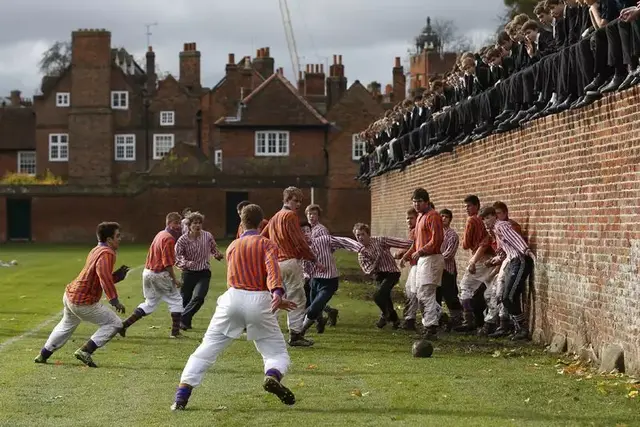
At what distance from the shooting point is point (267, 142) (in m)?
65.0

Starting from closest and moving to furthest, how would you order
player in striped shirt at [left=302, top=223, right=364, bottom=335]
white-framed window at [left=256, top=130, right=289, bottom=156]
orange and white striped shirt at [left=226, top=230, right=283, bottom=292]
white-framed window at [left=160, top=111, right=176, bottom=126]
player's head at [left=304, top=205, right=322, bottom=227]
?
1. orange and white striped shirt at [left=226, top=230, right=283, bottom=292]
2. player in striped shirt at [left=302, top=223, right=364, bottom=335]
3. player's head at [left=304, top=205, right=322, bottom=227]
4. white-framed window at [left=256, top=130, right=289, bottom=156]
5. white-framed window at [left=160, top=111, right=176, bottom=126]

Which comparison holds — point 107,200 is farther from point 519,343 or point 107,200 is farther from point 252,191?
point 519,343

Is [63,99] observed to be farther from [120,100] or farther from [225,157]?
[225,157]

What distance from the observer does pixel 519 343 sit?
1580cm

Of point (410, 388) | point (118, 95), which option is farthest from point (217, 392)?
point (118, 95)

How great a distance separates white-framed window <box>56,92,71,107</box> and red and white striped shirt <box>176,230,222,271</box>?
60679 millimetres

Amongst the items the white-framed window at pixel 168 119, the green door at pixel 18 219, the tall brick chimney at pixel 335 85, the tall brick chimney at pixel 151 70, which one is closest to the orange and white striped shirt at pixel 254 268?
the green door at pixel 18 219

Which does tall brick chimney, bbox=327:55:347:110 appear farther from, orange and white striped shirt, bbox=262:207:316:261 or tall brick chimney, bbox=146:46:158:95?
orange and white striped shirt, bbox=262:207:316:261

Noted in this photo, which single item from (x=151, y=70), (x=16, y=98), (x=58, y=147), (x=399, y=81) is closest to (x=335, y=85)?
(x=399, y=81)

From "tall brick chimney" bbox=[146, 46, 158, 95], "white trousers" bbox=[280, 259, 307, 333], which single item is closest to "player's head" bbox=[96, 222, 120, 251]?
"white trousers" bbox=[280, 259, 307, 333]

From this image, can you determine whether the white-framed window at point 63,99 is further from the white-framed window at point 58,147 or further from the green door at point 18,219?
the green door at point 18,219

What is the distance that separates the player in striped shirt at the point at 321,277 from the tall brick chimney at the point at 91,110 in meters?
57.9

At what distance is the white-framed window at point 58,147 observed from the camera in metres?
77.6

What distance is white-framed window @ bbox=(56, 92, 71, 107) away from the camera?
252ft
